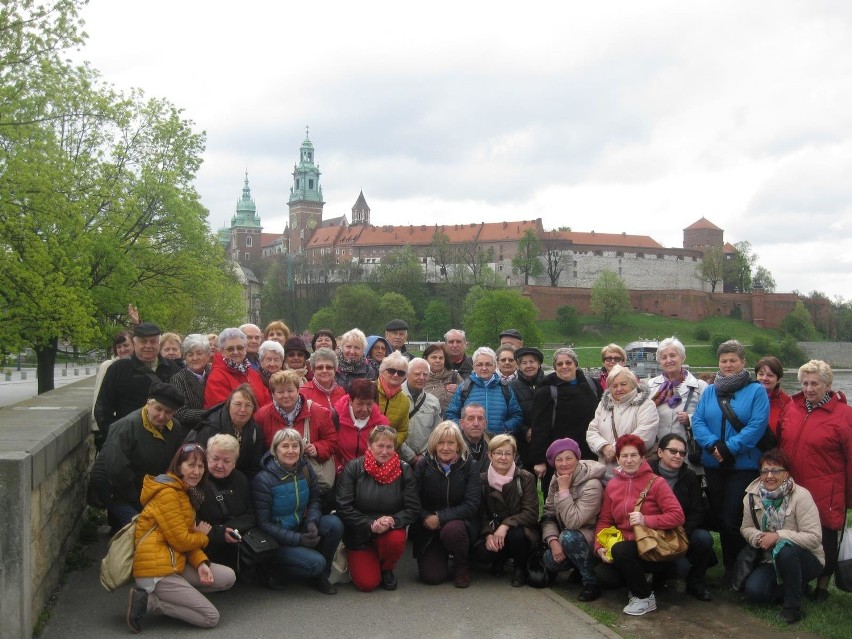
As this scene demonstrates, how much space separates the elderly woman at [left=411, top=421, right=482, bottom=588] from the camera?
6328 mm

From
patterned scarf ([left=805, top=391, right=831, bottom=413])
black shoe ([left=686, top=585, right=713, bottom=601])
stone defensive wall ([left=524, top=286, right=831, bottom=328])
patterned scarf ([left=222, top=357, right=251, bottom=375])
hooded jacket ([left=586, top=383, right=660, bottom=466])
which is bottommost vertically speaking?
black shoe ([left=686, top=585, right=713, bottom=601])

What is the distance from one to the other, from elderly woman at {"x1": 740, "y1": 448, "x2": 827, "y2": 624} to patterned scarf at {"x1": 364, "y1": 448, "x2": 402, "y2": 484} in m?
2.68

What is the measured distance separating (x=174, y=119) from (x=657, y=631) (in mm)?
24744

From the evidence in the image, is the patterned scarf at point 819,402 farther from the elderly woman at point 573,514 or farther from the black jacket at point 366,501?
the black jacket at point 366,501

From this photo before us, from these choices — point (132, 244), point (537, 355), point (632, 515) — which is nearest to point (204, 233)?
point (132, 244)

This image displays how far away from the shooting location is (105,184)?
2356 cm

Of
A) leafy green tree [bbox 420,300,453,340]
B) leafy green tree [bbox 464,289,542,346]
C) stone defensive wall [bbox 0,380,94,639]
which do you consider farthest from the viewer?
leafy green tree [bbox 420,300,453,340]

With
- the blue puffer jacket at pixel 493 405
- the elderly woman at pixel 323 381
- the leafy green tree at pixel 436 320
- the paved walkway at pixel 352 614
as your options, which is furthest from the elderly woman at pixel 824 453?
the leafy green tree at pixel 436 320

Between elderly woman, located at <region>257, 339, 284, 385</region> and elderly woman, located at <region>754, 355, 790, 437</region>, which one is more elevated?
elderly woman, located at <region>257, 339, 284, 385</region>

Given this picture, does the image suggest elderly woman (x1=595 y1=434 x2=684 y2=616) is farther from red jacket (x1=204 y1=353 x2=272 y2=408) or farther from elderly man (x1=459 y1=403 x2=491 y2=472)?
red jacket (x1=204 y1=353 x2=272 y2=408)

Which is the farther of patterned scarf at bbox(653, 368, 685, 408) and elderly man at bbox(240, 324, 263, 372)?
elderly man at bbox(240, 324, 263, 372)

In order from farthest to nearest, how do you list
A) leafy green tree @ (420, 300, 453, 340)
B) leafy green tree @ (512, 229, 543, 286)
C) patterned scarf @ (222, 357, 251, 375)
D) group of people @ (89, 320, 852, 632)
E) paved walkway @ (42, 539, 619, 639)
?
leafy green tree @ (512, 229, 543, 286)
leafy green tree @ (420, 300, 453, 340)
patterned scarf @ (222, 357, 251, 375)
group of people @ (89, 320, 852, 632)
paved walkway @ (42, 539, 619, 639)

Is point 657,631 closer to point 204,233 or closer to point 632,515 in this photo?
point 632,515

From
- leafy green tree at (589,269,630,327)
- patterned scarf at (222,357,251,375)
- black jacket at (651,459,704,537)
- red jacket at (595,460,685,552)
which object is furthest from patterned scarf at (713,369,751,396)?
leafy green tree at (589,269,630,327)
